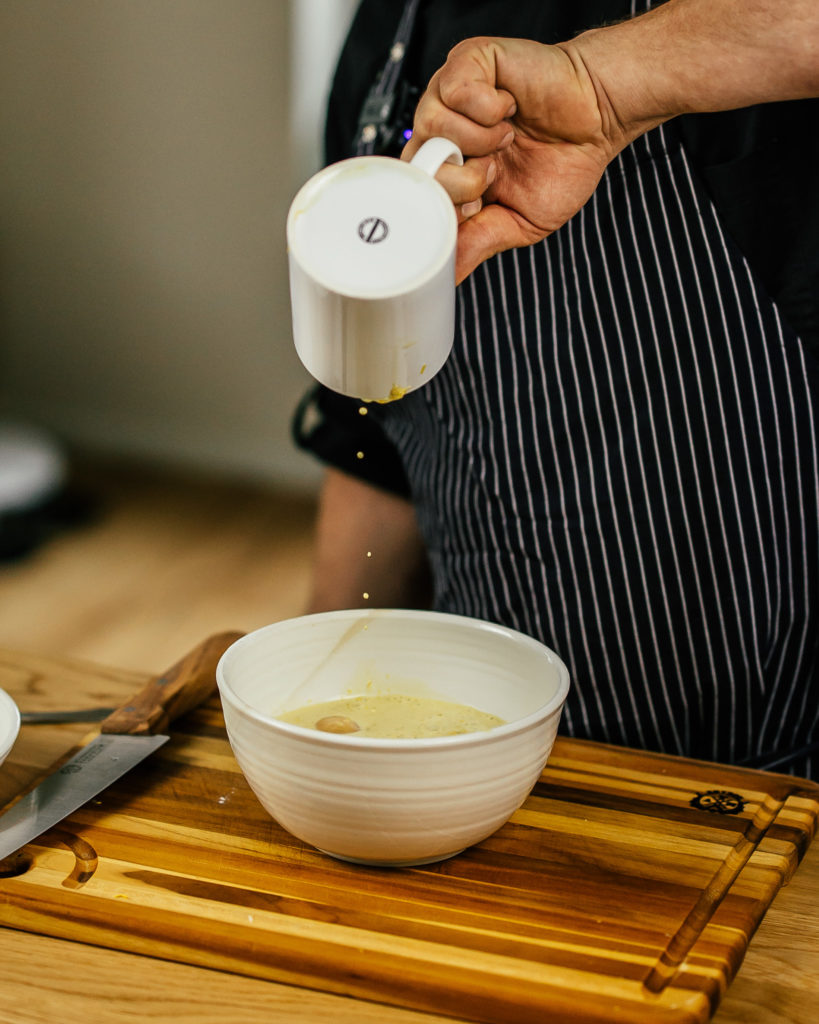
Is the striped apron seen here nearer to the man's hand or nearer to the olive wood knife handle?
the man's hand

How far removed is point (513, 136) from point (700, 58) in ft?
0.48

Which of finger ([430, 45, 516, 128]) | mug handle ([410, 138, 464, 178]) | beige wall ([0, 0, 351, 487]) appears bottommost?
beige wall ([0, 0, 351, 487])

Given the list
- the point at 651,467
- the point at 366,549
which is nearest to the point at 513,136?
the point at 651,467

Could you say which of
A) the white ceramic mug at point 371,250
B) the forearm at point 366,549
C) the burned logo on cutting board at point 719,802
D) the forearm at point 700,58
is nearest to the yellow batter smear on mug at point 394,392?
the white ceramic mug at point 371,250

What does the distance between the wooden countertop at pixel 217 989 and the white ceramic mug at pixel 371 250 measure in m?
0.39

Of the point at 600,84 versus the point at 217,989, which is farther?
the point at 600,84

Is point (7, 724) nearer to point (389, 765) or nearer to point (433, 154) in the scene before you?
point (389, 765)

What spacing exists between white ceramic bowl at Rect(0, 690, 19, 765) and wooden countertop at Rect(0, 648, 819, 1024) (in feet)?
0.42

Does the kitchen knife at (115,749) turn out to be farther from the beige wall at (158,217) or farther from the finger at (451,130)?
the beige wall at (158,217)

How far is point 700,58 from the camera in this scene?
739mm

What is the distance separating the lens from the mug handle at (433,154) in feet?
2.27

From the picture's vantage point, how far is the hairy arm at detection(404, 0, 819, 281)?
0.72 meters

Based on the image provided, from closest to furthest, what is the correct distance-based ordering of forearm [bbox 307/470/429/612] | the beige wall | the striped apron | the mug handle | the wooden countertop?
the wooden countertop, the mug handle, the striped apron, forearm [bbox 307/470/429/612], the beige wall

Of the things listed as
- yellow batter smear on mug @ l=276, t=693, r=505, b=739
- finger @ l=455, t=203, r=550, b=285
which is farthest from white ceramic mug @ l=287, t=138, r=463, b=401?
yellow batter smear on mug @ l=276, t=693, r=505, b=739
